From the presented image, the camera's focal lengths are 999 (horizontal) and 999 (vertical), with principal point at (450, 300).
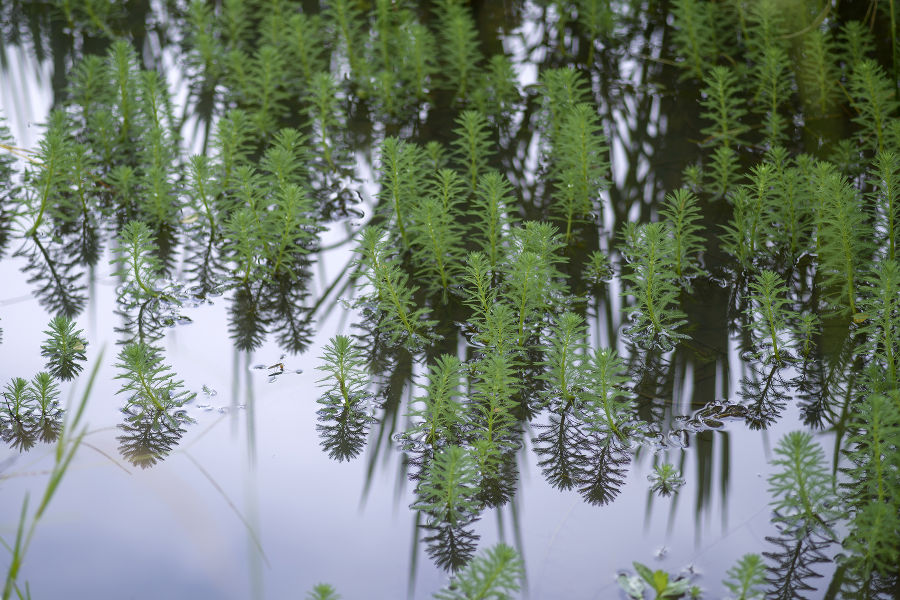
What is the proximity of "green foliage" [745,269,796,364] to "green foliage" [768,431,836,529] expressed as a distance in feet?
1.88

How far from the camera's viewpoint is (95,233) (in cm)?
392

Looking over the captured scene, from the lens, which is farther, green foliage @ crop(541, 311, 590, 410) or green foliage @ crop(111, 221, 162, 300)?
green foliage @ crop(111, 221, 162, 300)

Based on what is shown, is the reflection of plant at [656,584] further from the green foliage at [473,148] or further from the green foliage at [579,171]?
the green foliage at [473,148]

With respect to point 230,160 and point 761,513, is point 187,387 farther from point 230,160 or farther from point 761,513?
point 761,513

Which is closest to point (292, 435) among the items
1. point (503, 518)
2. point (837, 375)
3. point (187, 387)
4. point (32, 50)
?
point (187, 387)

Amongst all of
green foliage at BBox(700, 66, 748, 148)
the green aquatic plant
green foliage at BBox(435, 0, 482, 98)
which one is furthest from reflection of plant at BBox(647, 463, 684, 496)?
green foliage at BBox(435, 0, 482, 98)

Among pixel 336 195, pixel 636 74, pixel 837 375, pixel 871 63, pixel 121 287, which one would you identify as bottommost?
pixel 837 375

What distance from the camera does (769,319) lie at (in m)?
3.14

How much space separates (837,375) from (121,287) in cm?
246

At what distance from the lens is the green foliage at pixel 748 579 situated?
226cm

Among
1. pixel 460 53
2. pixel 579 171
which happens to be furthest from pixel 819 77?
pixel 460 53

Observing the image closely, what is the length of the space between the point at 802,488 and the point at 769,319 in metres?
0.76

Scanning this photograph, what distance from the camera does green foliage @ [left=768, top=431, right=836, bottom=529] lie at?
2.48 metres

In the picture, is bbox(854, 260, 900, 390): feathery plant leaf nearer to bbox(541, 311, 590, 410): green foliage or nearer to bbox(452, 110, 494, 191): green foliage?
bbox(541, 311, 590, 410): green foliage
